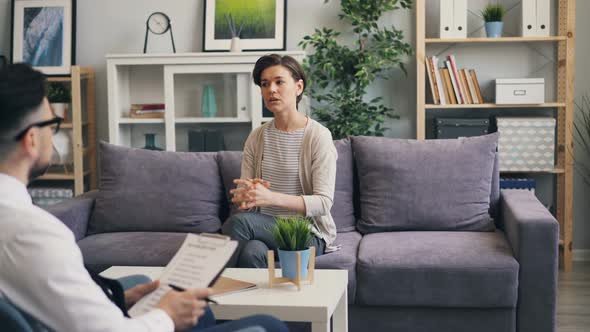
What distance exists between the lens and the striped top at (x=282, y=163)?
338 cm

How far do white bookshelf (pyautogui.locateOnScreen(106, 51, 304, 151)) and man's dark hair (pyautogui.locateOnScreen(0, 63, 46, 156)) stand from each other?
Result: 3.26 metres

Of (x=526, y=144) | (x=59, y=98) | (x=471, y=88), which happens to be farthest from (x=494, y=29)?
(x=59, y=98)

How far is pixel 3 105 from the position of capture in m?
1.53

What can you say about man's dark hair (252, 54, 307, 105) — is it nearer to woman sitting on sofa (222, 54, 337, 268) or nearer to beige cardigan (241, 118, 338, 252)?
woman sitting on sofa (222, 54, 337, 268)

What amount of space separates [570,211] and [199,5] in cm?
250

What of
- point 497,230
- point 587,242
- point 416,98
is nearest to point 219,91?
point 416,98

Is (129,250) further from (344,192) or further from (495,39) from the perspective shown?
(495,39)

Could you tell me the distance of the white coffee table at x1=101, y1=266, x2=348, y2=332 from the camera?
7.79 feet

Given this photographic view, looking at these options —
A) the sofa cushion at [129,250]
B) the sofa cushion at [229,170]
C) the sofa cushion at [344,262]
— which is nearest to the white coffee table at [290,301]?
the sofa cushion at [344,262]

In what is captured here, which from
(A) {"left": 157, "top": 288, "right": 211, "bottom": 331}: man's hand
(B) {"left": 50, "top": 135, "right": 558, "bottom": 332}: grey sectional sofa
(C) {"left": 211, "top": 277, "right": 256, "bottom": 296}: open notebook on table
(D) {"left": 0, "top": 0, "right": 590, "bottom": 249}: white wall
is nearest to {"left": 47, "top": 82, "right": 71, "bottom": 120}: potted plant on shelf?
(D) {"left": 0, "top": 0, "right": 590, "bottom": 249}: white wall

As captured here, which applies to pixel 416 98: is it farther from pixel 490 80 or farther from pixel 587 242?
pixel 587 242

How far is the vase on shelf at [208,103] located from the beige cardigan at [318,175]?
150 cm

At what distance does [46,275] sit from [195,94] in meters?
3.52

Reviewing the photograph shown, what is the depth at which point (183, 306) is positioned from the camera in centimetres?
174
